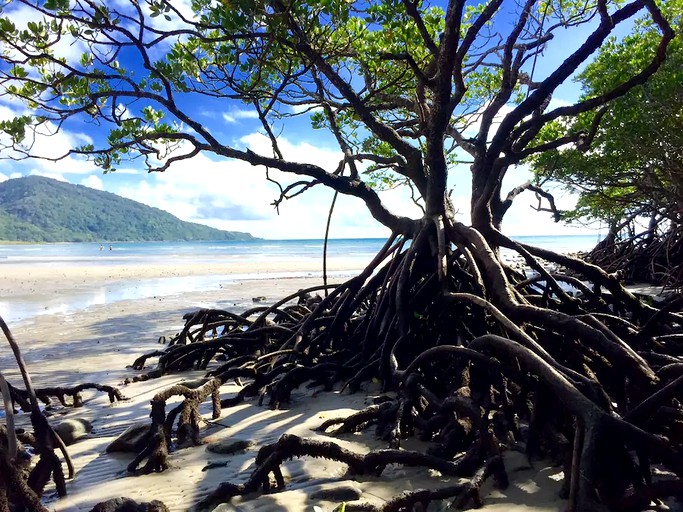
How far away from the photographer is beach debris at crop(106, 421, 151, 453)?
295 centimetres

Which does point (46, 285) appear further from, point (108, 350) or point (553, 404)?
point (553, 404)

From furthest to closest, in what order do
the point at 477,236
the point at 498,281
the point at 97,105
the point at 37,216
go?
the point at 37,216 < the point at 97,105 < the point at 477,236 < the point at 498,281

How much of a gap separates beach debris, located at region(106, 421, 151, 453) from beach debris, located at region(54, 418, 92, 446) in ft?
1.52

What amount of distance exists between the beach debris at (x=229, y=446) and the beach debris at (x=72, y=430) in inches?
46.4

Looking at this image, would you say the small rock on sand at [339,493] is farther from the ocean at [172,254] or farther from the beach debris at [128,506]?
the ocean at [172,254]

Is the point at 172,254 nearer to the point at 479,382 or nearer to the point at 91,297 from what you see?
the point at 91,297

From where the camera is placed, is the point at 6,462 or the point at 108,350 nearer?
the point at 6,462

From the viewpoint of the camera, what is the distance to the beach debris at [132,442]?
2945 millimetres

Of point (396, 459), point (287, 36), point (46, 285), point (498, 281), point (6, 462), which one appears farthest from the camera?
point (46, 285)

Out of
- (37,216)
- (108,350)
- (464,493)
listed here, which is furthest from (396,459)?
(37,216)

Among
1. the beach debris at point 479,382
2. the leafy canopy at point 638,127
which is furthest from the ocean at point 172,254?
the beach debris at point 479,382

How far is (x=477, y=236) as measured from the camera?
4.09 m

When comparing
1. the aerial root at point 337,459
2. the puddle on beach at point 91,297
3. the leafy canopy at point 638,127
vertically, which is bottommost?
the puddle on beach at point 91,297

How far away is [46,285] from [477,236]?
58.4 ft
